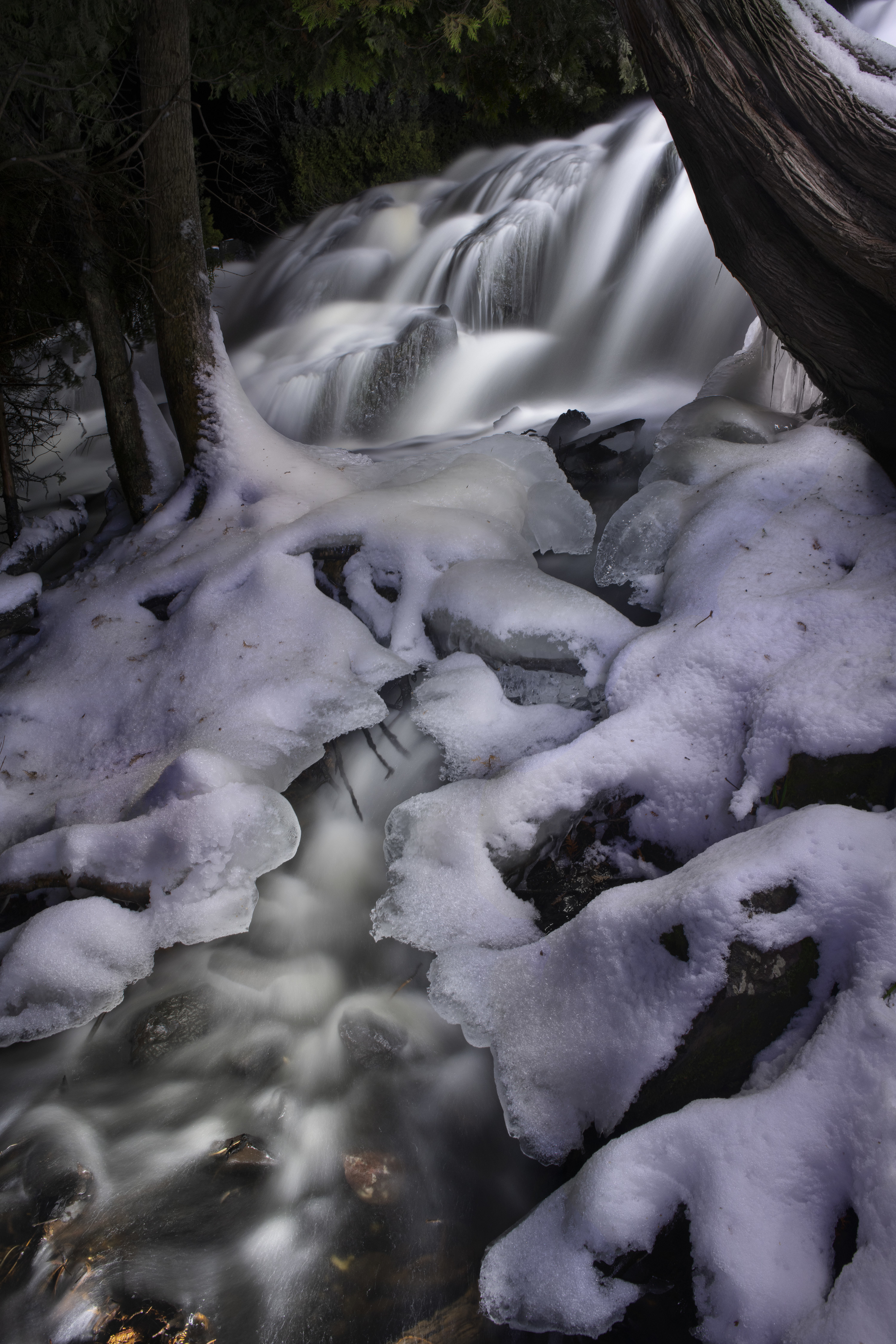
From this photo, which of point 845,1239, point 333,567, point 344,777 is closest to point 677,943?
point 845,1239

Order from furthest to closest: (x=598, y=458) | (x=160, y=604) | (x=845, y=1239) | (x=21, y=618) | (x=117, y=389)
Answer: (x=117, y=389) → (x=598, y=458) → (x=21, y=618) → (x=160, y=604) → (x=845, y=1239)

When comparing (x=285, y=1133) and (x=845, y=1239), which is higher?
(x=845, y=1239)

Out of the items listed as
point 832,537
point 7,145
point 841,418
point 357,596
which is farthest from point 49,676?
point 841,418

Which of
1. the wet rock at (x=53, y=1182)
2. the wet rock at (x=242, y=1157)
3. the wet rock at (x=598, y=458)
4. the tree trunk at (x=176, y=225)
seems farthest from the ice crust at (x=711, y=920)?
the tree trunk at (x=176, y=225)

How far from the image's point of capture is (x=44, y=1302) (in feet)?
5.98

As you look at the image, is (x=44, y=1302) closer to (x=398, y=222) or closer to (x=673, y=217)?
(x=673, y=217)

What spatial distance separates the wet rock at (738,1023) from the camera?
179cm

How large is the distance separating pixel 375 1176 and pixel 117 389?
16.0 ft

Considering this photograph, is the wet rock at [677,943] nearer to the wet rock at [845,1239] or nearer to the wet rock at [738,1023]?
the wet rock at [738,1023]

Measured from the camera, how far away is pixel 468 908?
97.0 inches

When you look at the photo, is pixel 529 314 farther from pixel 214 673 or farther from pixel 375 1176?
pixel 375 1176

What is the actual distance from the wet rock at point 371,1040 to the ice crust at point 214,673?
497 mm

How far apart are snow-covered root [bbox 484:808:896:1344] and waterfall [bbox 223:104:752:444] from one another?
453 centimetres

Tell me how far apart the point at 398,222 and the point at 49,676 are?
26.9 ft
